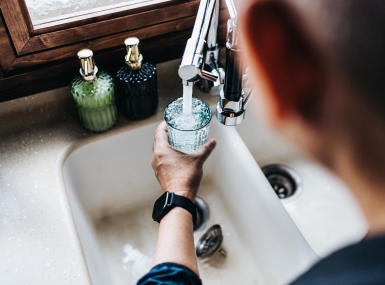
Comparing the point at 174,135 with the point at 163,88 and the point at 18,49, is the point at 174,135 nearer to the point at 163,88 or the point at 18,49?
the point at 163,88

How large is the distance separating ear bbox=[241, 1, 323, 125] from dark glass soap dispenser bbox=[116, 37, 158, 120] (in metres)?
0.56

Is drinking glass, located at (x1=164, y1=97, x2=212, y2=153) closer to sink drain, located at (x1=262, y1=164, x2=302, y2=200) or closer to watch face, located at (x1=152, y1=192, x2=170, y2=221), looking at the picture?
watch face, located at (x1=152, y1=192, x2=170, y2=221)

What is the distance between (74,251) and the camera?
2.08 feet

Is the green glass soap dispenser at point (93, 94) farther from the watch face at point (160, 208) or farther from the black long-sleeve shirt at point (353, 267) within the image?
the black long-sleeve shirt at point (353, 267)

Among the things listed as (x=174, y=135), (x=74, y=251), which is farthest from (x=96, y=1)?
(x=74, y=251)

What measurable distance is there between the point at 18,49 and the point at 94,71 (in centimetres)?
16

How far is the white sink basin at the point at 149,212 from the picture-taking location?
2.37 feet

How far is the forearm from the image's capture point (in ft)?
1.84

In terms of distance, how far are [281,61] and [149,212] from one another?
2.41ft

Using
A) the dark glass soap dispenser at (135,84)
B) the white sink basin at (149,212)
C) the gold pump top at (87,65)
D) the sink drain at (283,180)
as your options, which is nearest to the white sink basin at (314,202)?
the sink drain at (283,180)

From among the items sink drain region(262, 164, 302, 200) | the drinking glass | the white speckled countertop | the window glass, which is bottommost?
sink drain region(262, 164, 302, 200)

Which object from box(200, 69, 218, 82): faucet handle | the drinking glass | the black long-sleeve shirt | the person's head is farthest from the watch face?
the person's head

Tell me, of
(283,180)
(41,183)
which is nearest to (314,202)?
(283,180)

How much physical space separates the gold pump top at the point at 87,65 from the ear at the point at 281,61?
562 millimetres
